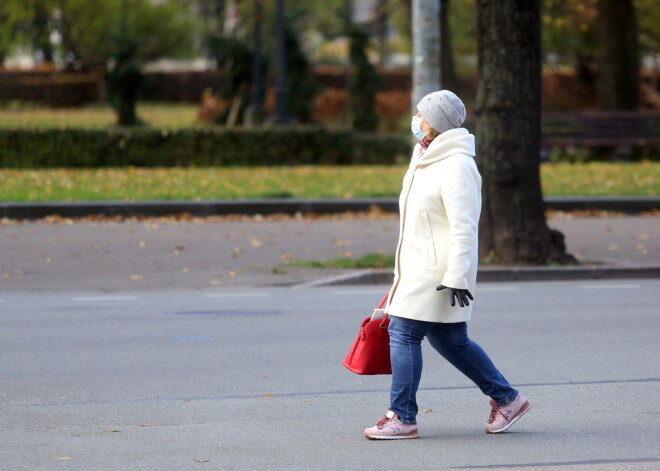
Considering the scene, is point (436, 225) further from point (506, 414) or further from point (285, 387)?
point (285, 387)

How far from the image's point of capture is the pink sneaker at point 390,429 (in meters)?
6.21

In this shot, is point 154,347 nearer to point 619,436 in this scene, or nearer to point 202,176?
point 619,436

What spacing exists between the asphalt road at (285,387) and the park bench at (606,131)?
1752 centimetres

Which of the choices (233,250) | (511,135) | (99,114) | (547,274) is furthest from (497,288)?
(99,114)

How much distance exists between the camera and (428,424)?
6680 mm

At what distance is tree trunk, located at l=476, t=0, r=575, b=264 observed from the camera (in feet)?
44.9

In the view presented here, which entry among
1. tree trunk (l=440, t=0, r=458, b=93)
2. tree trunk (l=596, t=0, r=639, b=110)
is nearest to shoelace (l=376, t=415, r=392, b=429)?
tree trunk (l=440, t=0, r=458, b=93)

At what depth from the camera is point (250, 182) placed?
862 inches

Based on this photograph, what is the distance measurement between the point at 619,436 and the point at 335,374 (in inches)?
86.8

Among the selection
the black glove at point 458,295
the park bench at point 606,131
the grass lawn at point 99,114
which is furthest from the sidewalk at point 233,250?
the grass lawn at point 99,114

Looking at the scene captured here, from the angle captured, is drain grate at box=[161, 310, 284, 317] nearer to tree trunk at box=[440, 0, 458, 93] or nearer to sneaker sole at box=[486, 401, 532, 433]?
sneaker sole at box=[486, 401, 532, 433]

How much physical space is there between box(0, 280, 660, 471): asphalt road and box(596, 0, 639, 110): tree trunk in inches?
799

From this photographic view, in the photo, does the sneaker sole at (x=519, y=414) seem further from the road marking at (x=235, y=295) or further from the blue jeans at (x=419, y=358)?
the road marking at (x=235, y=295)

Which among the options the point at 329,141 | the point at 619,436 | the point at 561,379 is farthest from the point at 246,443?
the point at 329,141
